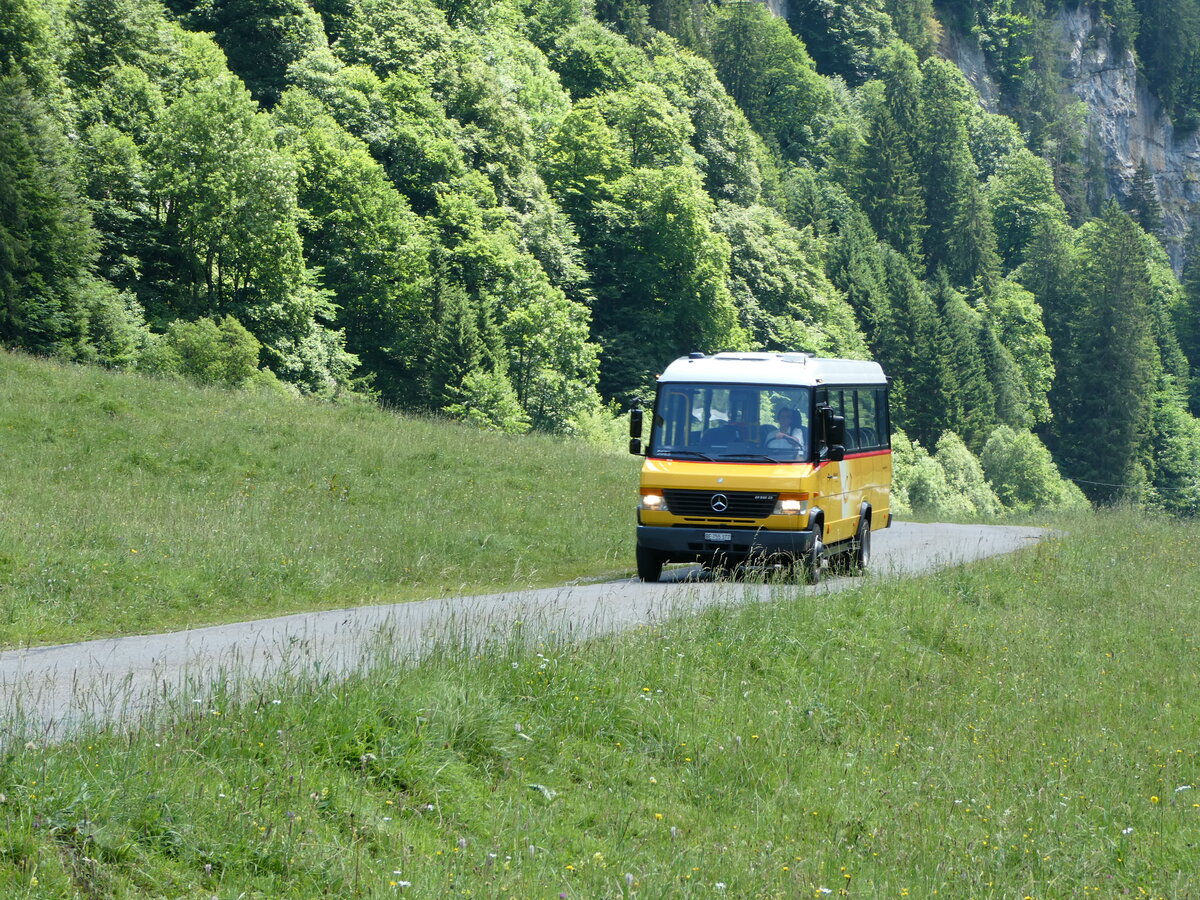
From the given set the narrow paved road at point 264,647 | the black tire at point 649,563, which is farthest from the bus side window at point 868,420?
the black tire at point 649,563

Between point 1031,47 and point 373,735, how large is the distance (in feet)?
559

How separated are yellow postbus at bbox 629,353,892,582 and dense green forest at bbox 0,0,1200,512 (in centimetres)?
2603

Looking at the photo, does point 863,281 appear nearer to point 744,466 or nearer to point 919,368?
→ point 919,368

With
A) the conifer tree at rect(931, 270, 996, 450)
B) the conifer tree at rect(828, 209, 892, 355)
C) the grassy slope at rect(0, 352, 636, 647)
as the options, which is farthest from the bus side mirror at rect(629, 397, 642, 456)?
the conifer tree at rect(931, 270, 996, 450)

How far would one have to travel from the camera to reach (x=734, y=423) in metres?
18.6

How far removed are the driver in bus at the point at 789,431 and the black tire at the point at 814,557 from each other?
0.98m

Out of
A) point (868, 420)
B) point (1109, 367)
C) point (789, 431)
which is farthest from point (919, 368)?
point (789, 431)

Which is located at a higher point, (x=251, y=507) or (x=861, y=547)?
(x=251, y=507)

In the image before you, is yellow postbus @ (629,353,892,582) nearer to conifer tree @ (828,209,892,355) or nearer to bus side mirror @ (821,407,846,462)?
bus side mirror @ (821,407,846,462)

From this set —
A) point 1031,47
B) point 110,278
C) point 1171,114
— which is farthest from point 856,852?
point 1171,114

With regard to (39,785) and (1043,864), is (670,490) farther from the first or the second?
(39,785)

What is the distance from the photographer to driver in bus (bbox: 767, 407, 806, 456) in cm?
1834

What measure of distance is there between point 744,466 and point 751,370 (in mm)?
1467

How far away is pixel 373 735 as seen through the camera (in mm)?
8188
